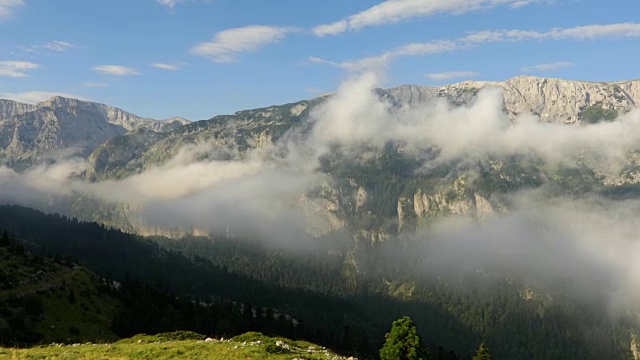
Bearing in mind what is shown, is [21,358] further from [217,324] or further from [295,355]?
[217,324]

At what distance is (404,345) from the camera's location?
7031 cm

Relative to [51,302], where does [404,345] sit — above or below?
below

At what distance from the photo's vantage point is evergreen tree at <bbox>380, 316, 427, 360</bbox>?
2753 inches

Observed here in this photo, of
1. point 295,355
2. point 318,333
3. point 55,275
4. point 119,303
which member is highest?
point 295,355

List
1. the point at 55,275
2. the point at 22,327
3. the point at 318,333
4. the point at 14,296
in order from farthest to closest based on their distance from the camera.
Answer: the point at 318,333 → the point at 55,275 → the point at 14,296 → the point at 22,327

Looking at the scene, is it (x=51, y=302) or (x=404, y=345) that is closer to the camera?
(x=404, y=345)

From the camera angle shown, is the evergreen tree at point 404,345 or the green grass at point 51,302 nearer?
the evergreen tree at point 404,345

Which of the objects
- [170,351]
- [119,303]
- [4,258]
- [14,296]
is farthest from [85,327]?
[170,351]

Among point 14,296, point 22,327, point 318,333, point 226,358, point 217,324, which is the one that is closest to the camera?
point 226,358

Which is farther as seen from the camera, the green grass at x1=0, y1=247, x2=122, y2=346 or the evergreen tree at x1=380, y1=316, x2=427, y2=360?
the green grass at x1=0, y1=247, x2=122, y2=346

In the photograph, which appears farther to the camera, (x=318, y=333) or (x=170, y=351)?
(x=318, y=333)

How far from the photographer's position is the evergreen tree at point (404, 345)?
69.9m

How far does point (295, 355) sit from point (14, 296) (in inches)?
2991

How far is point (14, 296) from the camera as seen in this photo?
89312mm
